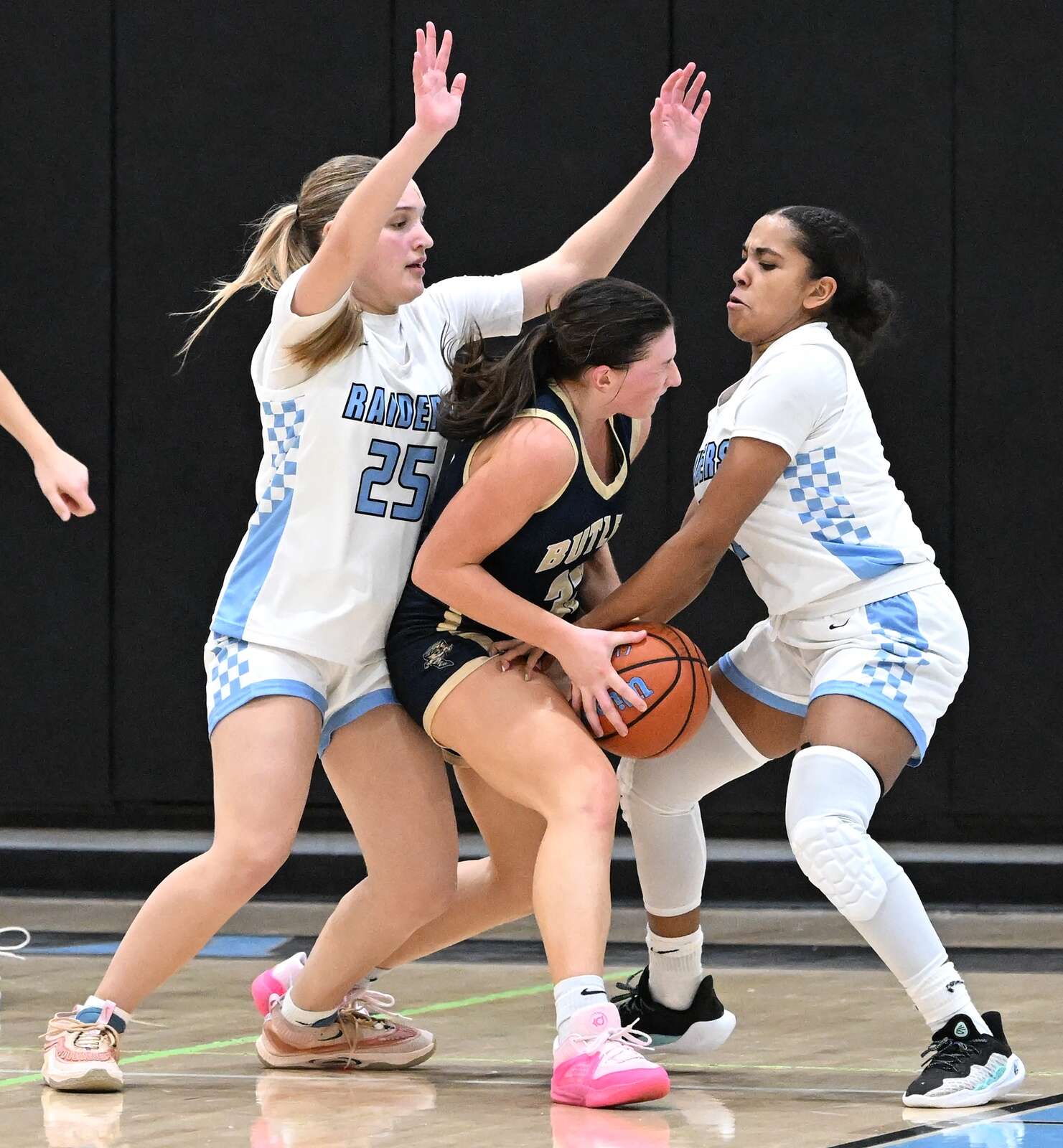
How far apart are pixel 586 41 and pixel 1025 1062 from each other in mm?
4468

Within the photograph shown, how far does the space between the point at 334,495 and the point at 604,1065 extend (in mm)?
1134

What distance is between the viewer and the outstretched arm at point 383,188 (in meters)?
3.26

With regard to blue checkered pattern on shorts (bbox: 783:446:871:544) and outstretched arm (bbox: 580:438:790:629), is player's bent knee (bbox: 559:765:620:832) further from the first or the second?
blue checkered pattern on shorts (bbox: 783:446:871:544)

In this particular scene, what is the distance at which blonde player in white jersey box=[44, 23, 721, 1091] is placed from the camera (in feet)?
11.1

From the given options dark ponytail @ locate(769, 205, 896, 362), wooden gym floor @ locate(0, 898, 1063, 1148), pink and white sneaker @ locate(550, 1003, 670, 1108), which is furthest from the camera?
dark ponytail @ locate(769, 205, 896, 362)

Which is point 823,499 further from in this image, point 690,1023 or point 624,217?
point 690,1023

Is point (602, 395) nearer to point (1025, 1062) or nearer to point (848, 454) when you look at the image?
point (848, 454)

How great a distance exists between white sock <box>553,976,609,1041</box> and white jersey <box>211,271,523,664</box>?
0.75 m

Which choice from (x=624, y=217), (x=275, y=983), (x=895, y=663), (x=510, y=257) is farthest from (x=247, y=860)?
(x=510, y=257)

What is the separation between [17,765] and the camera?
7.27 metres

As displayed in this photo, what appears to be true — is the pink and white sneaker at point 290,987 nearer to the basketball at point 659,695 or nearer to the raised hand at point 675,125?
the basketball at point 659,695

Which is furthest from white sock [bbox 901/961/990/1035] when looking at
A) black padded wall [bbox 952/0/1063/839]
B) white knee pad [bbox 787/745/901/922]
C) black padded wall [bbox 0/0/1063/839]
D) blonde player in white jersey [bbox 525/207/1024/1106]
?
black padded wall [bbox 952/0/1063/839]

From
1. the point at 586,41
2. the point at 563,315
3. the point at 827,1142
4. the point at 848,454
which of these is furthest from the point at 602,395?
the point at 586,41

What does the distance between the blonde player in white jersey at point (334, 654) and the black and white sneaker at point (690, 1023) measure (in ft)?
1.22
